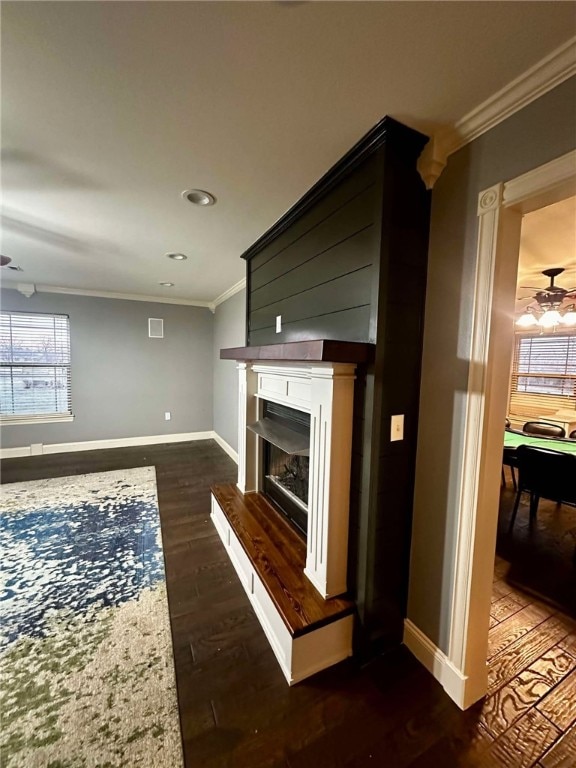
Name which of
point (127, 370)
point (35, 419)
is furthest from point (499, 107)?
point (35, 419)

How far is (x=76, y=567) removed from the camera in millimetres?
2244

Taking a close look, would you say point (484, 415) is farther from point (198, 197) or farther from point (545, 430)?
point (545, 430)

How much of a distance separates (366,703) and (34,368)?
560 cm

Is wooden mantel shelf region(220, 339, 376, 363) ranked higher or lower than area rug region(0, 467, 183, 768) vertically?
higher

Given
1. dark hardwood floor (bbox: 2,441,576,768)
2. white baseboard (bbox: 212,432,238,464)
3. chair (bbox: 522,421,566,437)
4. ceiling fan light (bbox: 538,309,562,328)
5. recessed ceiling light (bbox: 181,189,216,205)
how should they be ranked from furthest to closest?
white baseboard (bbox: 212,432,238,464)
chair (bbox: 522,421,566,437)
ceiling fan light (bbox: 538,309,562,328)
recessed ceiling light (bbox: 181,189,216,205)
dark hardwood floor (bbox: 2,441,576,768)

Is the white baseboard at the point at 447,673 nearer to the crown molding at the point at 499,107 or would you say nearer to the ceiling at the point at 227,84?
the crown molding at the point at 499,107

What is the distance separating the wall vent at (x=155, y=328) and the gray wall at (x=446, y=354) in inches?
189

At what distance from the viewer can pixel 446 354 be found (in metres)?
1.41

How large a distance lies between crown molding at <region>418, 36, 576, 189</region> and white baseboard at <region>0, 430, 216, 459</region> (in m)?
5.17

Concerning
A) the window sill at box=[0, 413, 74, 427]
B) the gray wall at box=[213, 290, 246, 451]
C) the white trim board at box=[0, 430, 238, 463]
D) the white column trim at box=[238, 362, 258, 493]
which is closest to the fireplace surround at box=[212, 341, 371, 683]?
the white column trim at box=[238, 362, 258, 493]

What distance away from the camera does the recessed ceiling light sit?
1905mm

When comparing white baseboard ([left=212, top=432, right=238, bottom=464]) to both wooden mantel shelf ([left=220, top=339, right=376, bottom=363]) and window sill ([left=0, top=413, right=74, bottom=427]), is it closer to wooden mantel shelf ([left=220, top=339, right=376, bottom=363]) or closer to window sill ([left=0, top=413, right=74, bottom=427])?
window sill ([left=0, top=413, right=74, bottom=427])

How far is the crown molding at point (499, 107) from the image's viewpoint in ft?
3.26

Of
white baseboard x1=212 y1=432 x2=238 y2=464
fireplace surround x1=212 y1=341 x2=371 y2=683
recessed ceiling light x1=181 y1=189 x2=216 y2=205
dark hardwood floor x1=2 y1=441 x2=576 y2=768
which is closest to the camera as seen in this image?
dark hardwood floor x1=2 y1=441 x2=576 y2=768
